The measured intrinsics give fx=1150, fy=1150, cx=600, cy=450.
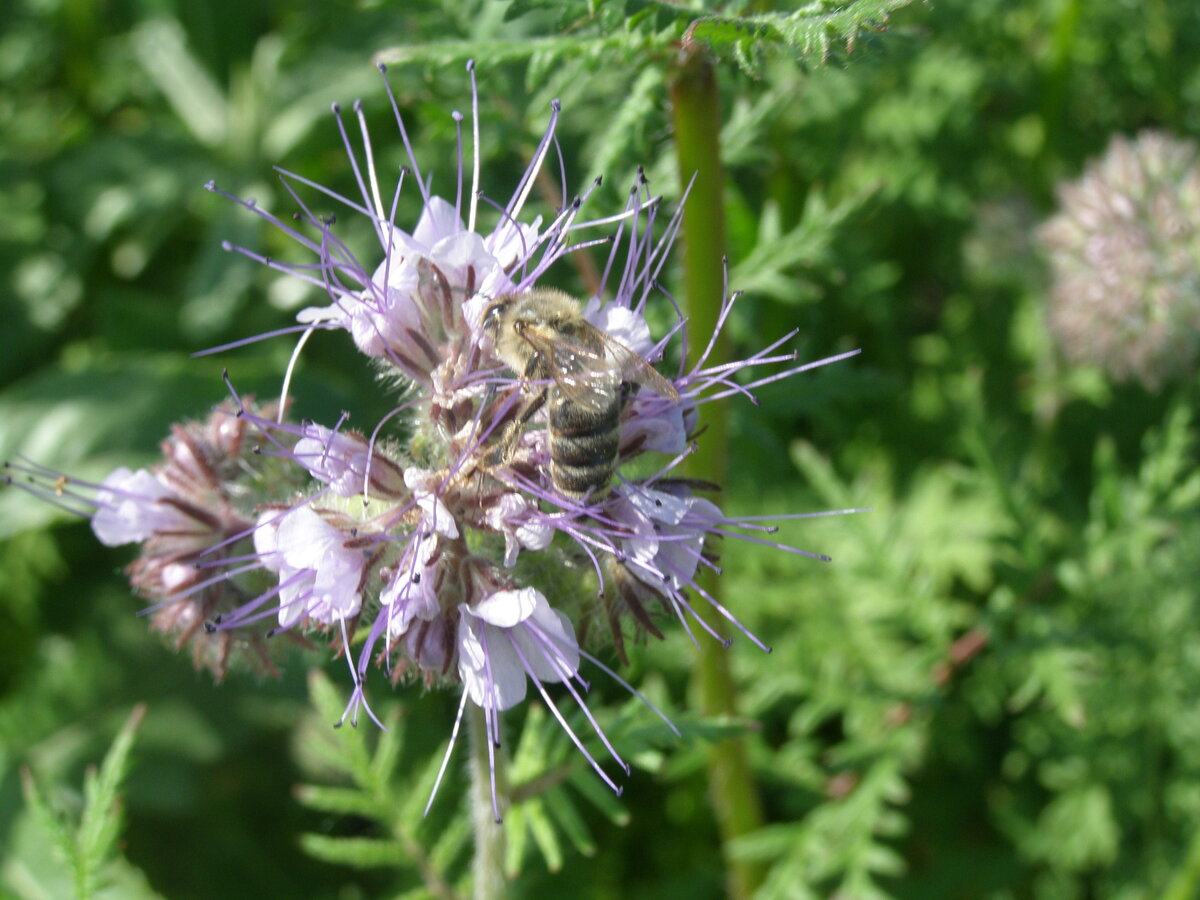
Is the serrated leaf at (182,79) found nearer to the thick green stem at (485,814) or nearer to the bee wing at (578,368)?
the bee wing at (578,368)

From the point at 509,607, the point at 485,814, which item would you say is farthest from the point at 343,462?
the point at 485,814

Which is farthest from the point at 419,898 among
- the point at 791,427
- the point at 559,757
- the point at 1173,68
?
the point at 1173,68

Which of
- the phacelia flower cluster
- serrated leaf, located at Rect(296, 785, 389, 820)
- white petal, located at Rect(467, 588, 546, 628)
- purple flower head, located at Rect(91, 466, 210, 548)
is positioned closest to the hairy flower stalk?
white petal, located at Rect(467, 588, 546, 628)

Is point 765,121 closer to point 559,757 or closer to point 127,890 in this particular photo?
point 559,757

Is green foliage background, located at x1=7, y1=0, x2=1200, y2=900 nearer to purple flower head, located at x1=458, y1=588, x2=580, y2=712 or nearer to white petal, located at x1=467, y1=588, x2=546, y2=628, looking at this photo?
purple flower head, located at x1=458, y1=588, x2=580, y2=712

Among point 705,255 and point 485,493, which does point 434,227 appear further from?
point 705,255
